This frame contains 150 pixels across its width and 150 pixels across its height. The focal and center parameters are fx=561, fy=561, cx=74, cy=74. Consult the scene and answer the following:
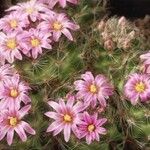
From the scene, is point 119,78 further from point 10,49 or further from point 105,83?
point 10,49

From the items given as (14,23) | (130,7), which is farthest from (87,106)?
(130,7)

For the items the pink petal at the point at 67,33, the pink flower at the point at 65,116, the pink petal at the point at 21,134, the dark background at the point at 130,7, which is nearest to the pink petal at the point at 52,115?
the pink flower at the point at 65,116

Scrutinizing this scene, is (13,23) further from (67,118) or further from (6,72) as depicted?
(67,118)

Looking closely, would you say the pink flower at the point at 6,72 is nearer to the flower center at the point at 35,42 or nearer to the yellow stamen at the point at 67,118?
the flower center at the point at 35,42

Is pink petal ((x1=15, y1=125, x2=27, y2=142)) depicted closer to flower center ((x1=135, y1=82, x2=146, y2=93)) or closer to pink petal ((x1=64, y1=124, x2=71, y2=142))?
pink petal ((x1=64, y1=124, x2=71, y2=142))

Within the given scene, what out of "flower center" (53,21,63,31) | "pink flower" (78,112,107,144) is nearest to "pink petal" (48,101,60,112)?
"pink flower" (78,112,107,144)

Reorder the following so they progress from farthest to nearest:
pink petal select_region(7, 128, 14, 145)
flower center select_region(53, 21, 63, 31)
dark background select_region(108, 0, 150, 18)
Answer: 1. dark background select_region(108, 0, 150, 18)
2. flower center select_region(53, 21, 63, 31)
3. pink petal select_region(7, 128, 14, 145)

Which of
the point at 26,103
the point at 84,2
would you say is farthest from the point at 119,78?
the point at 84,2
